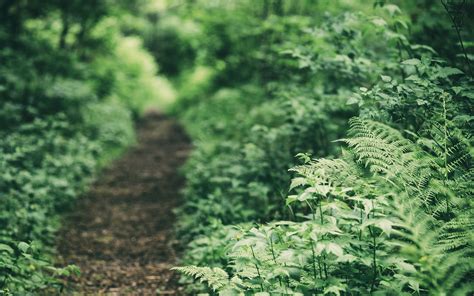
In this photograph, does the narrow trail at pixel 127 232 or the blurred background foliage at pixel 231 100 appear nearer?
the blurred background foliage at pixel 231 100

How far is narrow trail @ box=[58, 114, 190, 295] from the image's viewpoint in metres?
4.48

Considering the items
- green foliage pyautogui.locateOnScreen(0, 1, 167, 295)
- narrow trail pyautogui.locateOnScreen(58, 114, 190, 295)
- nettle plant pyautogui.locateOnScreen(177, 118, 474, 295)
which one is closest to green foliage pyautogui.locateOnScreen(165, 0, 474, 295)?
nettle plant pyautogui.locateOnScreen(177, 118, 474, 295)

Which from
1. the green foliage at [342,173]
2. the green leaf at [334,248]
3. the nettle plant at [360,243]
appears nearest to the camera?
the green leaf at [334,248]

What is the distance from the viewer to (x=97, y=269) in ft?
15.6

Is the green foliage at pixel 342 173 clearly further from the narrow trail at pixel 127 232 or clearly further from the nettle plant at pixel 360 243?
the narrow trail at pixel 127 232

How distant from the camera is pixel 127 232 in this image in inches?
232

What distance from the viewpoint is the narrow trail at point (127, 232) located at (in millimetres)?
4477

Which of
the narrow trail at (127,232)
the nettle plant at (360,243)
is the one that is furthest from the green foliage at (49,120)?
the nettle plant at (360,243)

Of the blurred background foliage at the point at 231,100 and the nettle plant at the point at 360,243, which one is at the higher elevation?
the blurred background foliage at the point at 231,100

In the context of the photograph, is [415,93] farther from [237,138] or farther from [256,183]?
[237,138]

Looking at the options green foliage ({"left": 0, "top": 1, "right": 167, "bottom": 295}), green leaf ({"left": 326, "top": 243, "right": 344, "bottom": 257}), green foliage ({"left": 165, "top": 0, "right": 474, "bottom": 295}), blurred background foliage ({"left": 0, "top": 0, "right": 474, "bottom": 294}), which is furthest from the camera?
green foliage ({"left": 0, "top": 1, "right": 167, "bottom": 295})

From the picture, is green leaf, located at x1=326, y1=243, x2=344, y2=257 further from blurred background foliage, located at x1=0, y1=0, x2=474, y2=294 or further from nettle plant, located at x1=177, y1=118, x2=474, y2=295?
blurred background foliage, located at x1=0, y1=0, x2=474, y2=294

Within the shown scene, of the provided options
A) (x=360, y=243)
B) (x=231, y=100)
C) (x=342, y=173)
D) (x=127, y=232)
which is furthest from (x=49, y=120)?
(x=360, y=243)

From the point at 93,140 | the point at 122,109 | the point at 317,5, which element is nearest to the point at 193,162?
the point at 93,140
